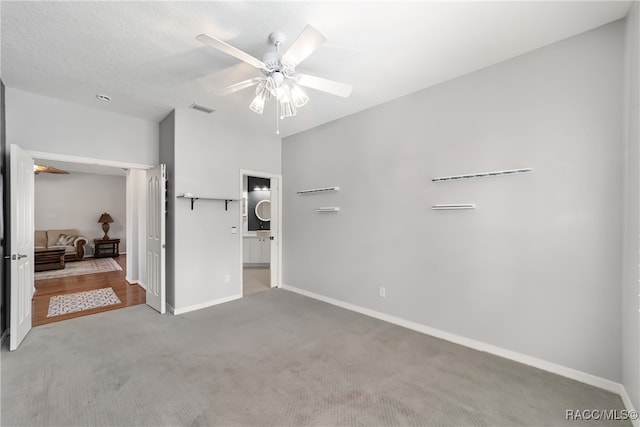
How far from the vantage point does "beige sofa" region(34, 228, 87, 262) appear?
24.2 ft

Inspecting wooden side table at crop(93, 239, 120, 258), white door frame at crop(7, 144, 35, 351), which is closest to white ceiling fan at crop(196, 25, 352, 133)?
white door frame at crop(7, 144, 35, 351)

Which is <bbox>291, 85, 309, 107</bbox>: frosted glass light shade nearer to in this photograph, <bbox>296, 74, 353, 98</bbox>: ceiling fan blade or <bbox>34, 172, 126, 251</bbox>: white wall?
<bbox>296, 74, 353, 98</bbox>: ceiling fan blade

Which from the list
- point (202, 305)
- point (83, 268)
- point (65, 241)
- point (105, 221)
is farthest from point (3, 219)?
point (105, 221)

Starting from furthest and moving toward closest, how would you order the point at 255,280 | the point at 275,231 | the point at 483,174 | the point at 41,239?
1. the point at 41,239
2. the point at 255,280
3. the point at 275,231
4. the point at 483,174

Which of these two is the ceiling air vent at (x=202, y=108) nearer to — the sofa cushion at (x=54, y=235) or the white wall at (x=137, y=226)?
the white wall at (x=137, y=226)

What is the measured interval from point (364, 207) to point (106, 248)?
8465 millimetres

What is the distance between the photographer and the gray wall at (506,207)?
2.14 metres

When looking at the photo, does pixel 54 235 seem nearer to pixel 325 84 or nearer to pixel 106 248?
pixel 106 248

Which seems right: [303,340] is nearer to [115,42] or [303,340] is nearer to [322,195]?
[322,195]

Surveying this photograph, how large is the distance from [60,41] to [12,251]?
200 cm

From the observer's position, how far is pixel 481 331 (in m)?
2.71

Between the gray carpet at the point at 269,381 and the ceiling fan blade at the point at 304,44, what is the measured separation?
242 centimetres

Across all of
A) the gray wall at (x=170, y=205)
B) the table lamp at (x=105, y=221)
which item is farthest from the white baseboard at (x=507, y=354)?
the table lamp at (x=105, y=221)

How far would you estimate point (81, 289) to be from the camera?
484 centimetres
